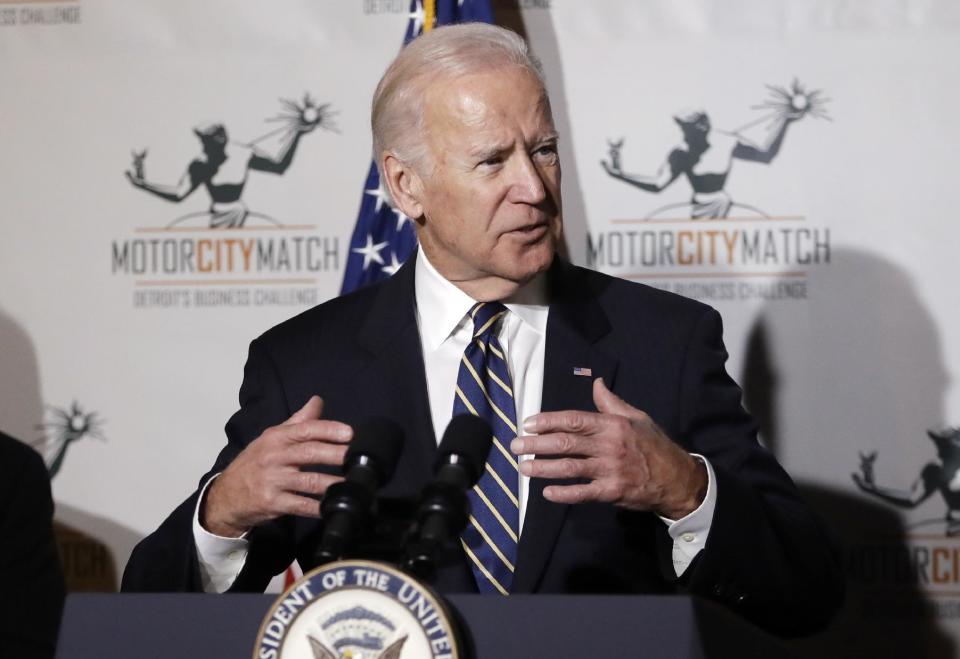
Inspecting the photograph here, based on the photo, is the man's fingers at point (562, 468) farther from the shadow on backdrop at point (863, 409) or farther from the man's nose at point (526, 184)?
the shadow on backdrop at point (863, 409)

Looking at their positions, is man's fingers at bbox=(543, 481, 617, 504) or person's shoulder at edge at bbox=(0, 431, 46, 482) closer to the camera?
man's fingers at bbox=(543, 481, 617, 504)

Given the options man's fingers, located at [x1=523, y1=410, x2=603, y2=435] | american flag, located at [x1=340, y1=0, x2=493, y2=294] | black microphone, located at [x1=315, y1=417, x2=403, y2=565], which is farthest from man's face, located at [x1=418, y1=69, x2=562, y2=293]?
american flag, located at [x1=340, y1=0, x2=493, y2=294]

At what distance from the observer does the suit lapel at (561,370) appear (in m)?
1.94

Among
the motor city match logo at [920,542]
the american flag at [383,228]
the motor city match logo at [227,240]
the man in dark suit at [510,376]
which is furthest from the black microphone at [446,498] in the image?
the motor city match logo at [227,240]

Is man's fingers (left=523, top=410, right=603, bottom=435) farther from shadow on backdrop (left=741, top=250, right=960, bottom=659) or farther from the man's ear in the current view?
shadow on backdrop (left=741, top=250, right=960, bottom=659)

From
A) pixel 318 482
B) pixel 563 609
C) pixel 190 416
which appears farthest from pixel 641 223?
pixel 563 609

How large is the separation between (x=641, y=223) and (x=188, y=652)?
2.07 metres

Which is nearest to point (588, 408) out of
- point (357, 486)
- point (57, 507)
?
A: point (357, 486)

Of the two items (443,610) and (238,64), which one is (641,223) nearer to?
(238,64)

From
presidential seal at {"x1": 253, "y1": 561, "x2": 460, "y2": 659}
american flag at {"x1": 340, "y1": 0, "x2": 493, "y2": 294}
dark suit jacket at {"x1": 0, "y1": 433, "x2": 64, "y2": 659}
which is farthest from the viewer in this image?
american flag at {"x1": 340, "y1": 0, "x2": 493, "y2": 294}

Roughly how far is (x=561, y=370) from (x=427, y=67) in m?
0.56

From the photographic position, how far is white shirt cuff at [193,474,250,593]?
1847 millimetres

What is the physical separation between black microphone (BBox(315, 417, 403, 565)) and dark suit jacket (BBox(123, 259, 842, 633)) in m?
0.49

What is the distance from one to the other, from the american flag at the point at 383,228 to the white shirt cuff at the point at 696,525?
148 cm
